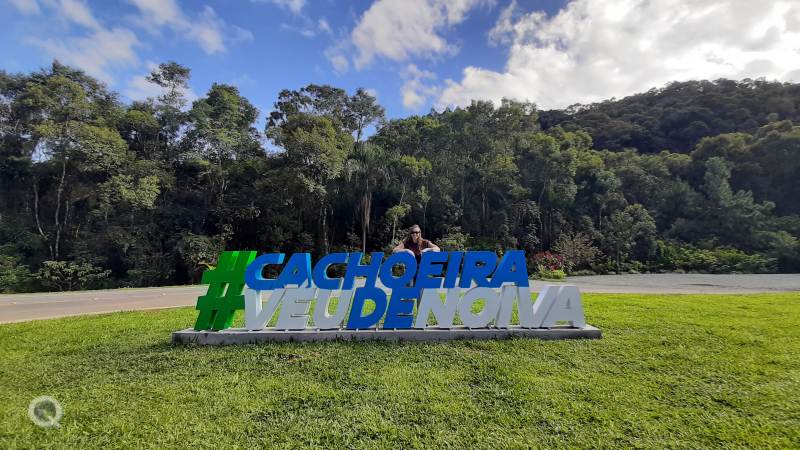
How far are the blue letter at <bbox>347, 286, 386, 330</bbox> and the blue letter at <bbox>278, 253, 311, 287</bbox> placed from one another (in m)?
0.81

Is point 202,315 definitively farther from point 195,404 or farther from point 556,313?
point 556,313

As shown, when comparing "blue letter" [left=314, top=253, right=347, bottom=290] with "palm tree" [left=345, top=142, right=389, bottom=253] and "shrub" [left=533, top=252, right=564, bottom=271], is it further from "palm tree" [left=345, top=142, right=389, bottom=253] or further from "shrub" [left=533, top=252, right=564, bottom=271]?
"shrub" [left=533, top=252, right=564, bottom=271]

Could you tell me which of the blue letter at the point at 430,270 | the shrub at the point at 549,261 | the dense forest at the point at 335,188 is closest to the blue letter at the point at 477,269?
the blue letter at the point at 430,270

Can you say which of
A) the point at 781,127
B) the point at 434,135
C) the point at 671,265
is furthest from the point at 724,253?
the point at 434,135

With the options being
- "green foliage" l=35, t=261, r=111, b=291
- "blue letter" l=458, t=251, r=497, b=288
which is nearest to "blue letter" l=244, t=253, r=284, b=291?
"blue letter" l=458, t=251, r=497, b=288

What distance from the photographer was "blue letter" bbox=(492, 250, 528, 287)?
19.0ft

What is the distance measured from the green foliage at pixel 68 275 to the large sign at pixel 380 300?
49.9ft

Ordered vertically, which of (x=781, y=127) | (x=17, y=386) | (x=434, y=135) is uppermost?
(x=781, y=127)

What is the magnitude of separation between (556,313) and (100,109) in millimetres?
21638

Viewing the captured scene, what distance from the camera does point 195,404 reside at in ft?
10.9

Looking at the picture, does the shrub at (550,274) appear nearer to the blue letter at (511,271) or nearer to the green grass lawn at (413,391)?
the green grass lawn at (413,391)

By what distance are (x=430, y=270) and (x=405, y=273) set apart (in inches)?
15.3

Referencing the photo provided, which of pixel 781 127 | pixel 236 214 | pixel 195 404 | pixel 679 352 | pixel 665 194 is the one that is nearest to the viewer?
pixel 195 404

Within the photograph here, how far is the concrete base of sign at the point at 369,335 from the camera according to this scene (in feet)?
17.4
